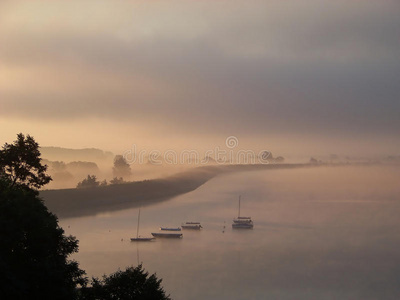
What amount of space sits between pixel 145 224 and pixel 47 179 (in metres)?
36.4

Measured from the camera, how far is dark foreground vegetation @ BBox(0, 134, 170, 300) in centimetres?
1432

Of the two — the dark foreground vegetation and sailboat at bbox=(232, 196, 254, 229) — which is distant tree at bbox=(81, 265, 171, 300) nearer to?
the dark foreground vegetation

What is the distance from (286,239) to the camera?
1828 inches

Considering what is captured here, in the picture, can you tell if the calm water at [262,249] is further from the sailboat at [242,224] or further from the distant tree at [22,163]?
the distant tree at [22,163]

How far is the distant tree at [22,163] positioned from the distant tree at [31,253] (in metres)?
1.26

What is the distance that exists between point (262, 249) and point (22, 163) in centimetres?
2613

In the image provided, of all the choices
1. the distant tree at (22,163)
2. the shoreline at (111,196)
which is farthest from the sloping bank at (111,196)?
the distant tree at (22,163)

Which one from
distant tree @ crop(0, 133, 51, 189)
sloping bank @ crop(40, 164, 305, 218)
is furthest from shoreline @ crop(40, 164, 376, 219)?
distant tree @ crop(0, 133, 51, 189)

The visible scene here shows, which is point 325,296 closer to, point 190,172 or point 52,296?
point 52,296

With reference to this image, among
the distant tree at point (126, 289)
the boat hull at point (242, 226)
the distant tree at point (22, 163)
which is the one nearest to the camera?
the distant tree at point (126, 289)

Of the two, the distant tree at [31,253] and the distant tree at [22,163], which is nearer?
the distant tree at [31,253]

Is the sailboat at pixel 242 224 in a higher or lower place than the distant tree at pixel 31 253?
lower

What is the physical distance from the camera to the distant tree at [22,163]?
1930 centimetres

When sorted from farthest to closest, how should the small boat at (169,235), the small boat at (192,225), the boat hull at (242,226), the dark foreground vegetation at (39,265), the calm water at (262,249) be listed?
the boat hull at (242,226)
the small boat at (192,225)
the small boat at (169,235)
the calm water at (262,249)
the dark foreground vegetation at (39,265)
